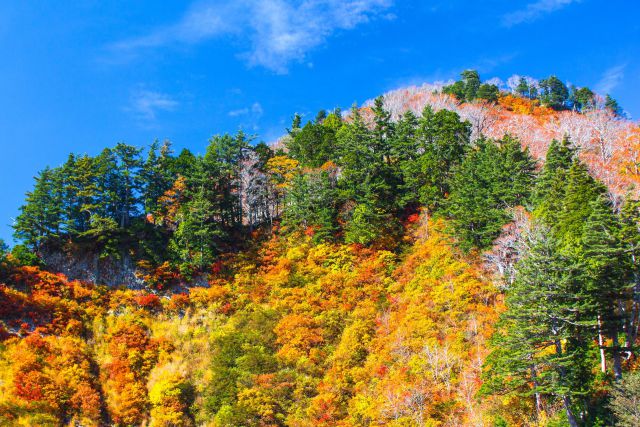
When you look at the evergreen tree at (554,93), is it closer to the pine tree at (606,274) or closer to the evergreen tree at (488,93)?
the evergreen tree at (488,93)

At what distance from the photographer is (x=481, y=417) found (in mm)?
25891

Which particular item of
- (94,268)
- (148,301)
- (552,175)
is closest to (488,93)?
(552,175)

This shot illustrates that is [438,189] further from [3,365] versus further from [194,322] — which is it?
[3,365]

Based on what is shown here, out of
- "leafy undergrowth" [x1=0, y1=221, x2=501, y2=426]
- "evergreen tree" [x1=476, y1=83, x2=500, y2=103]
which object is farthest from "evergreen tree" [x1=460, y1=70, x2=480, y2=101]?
"leafy undergrowth" [x1=0, y1=221, x2=501, y2=426]

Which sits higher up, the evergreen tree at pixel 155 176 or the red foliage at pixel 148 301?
the evergreen tree at pixel 155 176

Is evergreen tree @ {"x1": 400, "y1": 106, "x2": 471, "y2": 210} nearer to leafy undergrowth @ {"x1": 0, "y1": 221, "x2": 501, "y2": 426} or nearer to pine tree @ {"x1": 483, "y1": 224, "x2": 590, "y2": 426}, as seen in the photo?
leafy undergrowth @ {"x1": 0, "y1": 221, "x2": 501, "y2": 426}

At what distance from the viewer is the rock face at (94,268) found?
4378cm

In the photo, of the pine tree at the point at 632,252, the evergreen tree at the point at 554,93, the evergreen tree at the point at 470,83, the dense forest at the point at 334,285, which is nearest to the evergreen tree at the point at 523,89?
the evergreen tree at the point at 554,93

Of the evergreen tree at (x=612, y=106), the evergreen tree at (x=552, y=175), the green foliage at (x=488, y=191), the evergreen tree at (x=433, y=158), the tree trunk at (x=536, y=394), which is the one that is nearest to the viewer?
the tree trunk at (x=536, y=394)

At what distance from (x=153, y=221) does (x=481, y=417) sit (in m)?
37.7

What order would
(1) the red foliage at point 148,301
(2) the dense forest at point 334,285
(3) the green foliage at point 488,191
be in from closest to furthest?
(2) the dense forest at point 334,285 → (3) the green foliage at point 488,191 → (1) the red foliage at point 148,301

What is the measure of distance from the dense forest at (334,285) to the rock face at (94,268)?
192mm

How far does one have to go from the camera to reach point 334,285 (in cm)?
4209

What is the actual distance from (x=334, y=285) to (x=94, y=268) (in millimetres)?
22096
